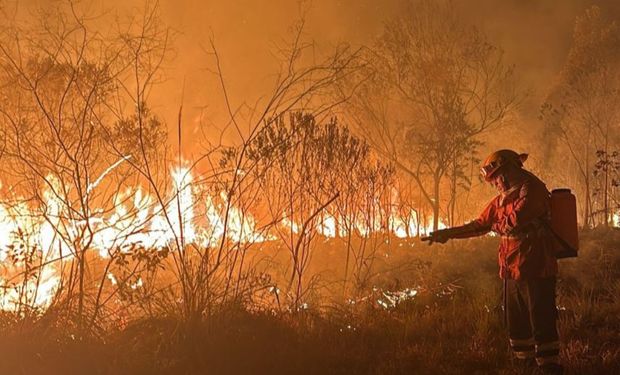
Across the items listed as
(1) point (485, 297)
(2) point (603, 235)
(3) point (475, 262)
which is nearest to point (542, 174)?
(2) point (603, 235)

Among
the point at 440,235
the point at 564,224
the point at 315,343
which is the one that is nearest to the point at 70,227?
the point at 315,343

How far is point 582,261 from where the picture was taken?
31.8 ft

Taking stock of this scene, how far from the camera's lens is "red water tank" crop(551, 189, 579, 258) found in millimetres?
4977

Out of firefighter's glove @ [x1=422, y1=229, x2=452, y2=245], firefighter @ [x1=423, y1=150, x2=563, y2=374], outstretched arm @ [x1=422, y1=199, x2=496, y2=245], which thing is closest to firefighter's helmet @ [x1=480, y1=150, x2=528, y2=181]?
firefighter @ [x1=423, y1=150, x2=563, y2=374]

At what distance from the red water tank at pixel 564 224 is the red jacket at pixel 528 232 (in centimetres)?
8

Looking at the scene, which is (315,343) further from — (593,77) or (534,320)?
(593,77)

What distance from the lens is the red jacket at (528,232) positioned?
491cm

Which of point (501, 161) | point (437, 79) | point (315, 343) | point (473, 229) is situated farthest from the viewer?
→ point (437, 79)

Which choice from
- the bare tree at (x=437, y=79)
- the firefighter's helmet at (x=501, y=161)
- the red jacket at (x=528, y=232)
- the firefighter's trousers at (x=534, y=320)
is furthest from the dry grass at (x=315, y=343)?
the bare tree at (x=437, y=79)

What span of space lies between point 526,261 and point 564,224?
46 centimetres

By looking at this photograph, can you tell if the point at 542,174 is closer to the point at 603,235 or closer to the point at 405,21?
the point at 405,21

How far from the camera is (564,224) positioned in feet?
16.4

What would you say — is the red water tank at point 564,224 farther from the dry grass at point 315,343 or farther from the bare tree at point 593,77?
the bare tree at point 593,77

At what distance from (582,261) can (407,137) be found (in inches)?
440
